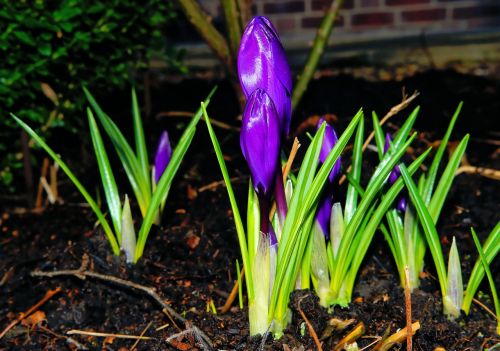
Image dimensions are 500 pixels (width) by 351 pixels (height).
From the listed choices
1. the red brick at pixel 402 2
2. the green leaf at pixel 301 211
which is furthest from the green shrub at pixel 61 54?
the red brick at pixel 402 2

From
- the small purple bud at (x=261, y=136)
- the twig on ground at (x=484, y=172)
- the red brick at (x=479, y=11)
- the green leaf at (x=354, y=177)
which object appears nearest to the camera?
the small purple bud at (x=261, y=136)

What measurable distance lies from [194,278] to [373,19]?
9.82 ft

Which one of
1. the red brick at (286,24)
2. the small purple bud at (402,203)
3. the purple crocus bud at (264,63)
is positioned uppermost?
the purple crocus bud at (264,63)

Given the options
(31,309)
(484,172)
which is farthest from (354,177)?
(31,309)

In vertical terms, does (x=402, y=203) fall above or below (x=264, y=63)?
below

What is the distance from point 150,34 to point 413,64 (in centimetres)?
170

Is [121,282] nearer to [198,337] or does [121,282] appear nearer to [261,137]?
[198,337]

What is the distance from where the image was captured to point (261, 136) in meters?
1.46

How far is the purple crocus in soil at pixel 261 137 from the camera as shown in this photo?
4.74 feet

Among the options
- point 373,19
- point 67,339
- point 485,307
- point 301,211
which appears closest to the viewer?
point 301,211

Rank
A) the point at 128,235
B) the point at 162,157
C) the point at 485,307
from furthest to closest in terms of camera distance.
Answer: the point at 162,157, the point at 128,235, the point at 485,307

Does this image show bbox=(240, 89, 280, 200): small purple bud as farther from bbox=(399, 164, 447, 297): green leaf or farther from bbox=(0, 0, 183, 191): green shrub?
bbox=(0, 0, 183, 191): green shrub

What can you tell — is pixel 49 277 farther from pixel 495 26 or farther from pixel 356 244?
pixel 495 26

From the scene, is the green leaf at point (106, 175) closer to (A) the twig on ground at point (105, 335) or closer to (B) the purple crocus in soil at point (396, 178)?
(A) the twig on ground at point (105, 335)
